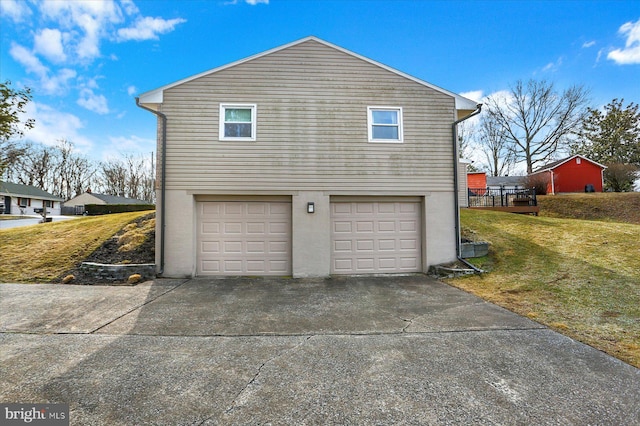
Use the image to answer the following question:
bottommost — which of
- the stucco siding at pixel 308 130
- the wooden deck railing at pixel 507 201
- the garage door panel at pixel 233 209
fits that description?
the garage door panel at pixel 233 209

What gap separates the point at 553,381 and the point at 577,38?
1825 cm

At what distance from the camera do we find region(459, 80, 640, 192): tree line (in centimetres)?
2720

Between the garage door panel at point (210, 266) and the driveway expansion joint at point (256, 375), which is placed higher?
the garage door panel at point (210, 266)

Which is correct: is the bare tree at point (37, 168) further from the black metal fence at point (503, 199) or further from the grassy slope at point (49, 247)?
the black metal fence at point (503, 199)

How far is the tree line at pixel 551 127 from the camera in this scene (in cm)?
2720

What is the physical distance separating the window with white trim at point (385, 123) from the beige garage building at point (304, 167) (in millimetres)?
28

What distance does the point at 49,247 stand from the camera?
8.55 metres

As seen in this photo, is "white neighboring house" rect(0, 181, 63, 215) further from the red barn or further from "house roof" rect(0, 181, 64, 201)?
the red barn

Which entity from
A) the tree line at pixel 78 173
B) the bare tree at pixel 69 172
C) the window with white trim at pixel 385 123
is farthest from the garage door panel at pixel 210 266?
the bare tree at pixel 69 172

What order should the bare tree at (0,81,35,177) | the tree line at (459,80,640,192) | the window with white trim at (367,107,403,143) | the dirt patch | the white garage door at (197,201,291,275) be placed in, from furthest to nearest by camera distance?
the tree line at (459,80,640,192)
the bare tree at (0,81,35,177)
the window with white trim at (367,107,403,143)
the white garage door at (197,201,291,275)
the dirt patch

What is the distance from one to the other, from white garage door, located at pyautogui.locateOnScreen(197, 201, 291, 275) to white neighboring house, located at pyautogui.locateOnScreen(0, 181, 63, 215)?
33125mm

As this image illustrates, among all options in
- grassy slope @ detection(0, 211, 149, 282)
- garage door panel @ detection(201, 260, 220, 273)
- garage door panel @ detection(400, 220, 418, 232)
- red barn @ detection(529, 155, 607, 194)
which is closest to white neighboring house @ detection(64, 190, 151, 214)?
grassy slope @ detection(0, 211, 149, 282)

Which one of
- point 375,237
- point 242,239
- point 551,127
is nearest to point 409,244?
point 375,237

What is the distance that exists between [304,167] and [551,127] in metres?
31.1
